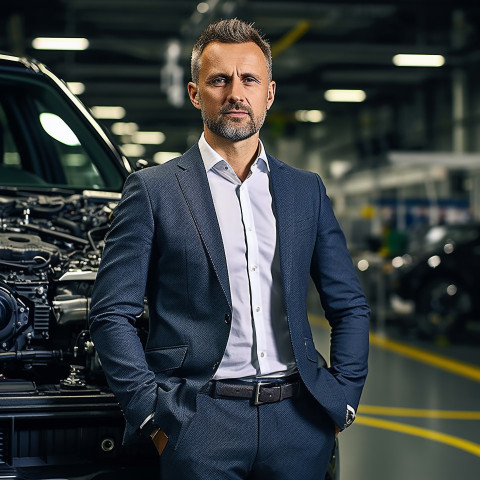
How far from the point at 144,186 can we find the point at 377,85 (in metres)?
22.4

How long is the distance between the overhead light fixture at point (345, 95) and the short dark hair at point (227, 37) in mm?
23713

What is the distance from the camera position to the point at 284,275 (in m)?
2.38

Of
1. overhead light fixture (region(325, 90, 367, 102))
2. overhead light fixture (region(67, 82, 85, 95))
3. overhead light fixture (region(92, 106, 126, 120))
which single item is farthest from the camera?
overhead light fixture (region(92, 106, 126, 120))

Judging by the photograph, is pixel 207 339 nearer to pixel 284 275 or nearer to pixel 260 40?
pixel 284 275

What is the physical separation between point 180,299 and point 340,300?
46cm

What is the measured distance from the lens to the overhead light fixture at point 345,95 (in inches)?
1025

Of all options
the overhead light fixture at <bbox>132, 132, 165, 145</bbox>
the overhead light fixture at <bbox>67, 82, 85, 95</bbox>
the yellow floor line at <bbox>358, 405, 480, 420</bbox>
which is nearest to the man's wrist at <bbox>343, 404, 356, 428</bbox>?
the yellow floor line at <bbox>358, 405, 480, 420</bbox>

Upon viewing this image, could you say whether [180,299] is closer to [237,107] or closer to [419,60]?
[237,107]

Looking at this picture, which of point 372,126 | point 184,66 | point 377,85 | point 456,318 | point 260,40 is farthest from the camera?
point 372,126

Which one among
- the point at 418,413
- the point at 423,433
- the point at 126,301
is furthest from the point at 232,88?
the point at 418,413

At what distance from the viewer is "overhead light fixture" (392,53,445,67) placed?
60.2 ft

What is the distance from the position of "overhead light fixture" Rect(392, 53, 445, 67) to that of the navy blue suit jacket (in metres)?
16.4

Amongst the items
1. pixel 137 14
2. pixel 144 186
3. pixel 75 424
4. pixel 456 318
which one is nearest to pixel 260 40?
pixel 144 186

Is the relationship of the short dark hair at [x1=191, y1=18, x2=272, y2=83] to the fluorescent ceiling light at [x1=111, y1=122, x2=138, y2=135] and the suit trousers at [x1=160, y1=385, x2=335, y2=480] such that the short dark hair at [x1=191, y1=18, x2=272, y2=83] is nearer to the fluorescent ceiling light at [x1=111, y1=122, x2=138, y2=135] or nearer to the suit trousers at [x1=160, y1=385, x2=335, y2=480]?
the suit trousers at [x1=160, y1=385, x2=335, y2=480]
